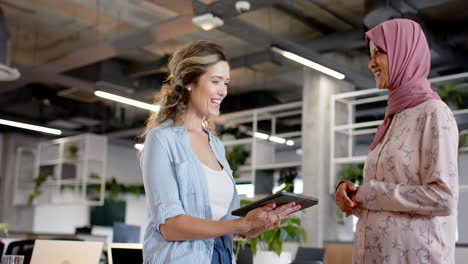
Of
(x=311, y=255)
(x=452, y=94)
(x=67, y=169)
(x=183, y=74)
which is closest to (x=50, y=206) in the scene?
(x=67, y=169)

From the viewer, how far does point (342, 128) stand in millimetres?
8164

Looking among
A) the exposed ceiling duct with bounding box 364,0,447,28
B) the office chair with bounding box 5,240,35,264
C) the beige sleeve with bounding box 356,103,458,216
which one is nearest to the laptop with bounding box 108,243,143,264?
the beige sleeve with bounding box 356,103,458,216

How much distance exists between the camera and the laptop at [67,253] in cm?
269

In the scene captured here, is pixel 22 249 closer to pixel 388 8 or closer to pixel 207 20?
pixel 207 20

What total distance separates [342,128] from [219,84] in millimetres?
6645

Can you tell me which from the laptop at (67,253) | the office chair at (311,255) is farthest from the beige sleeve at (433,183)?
the office chair at (311,255)

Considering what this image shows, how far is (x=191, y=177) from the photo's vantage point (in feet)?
5.15

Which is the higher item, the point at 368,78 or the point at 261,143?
the point at 368,78

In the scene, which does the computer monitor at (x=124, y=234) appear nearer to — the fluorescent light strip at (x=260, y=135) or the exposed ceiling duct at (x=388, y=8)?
the exposed ceiling duct at (x=388, y=8)

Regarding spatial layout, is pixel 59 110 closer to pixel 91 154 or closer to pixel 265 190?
pixel 91 154

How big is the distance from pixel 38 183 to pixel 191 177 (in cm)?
1184

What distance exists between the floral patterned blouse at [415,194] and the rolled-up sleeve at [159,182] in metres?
0.59

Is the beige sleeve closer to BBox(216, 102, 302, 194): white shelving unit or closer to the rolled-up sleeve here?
the rolled-up sleeve

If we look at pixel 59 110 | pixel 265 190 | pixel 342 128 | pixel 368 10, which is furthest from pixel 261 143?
pixel 59 110
